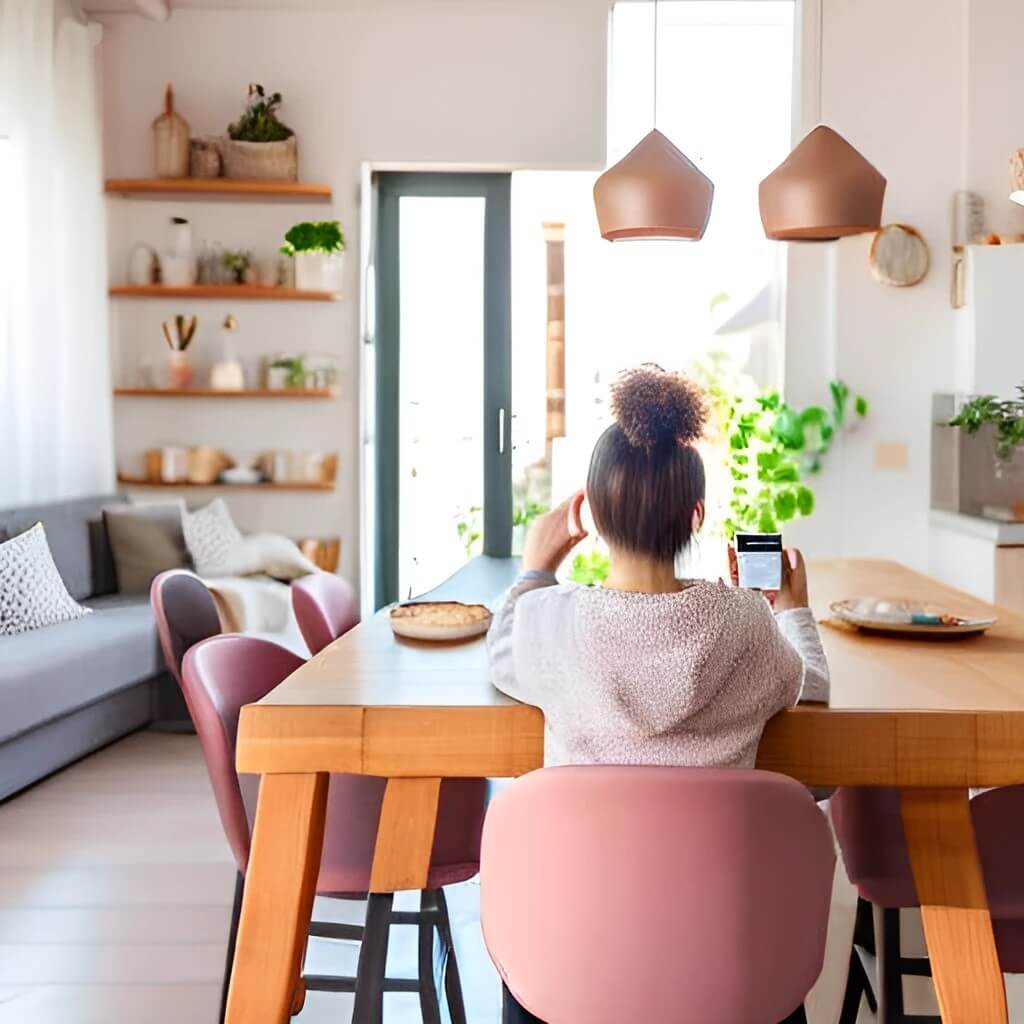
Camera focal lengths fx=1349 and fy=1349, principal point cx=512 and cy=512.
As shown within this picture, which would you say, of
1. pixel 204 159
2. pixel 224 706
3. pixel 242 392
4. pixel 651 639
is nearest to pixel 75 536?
pixel 242 392

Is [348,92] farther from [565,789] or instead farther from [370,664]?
[565,789]

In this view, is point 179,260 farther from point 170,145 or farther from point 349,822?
point 349,822

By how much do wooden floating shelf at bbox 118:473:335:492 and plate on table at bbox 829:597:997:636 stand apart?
3.71m

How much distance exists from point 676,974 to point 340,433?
4.91m

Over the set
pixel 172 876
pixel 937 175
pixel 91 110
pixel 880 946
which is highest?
pixel 91 110

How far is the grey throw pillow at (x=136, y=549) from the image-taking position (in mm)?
5500

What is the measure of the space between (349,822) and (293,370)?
4109 millimetres

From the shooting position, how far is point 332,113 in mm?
6117

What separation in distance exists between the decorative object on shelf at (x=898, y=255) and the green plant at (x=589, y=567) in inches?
77.0

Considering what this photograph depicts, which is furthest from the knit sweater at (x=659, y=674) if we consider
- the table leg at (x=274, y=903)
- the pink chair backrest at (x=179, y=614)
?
the pink chair backrest at (x=179, y=614)

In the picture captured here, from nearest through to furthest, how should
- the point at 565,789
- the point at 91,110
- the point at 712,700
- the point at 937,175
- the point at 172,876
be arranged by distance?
the point at 565,789, the point at 712,700, the point at 172,876, the point at 937,175, the point at 91,110

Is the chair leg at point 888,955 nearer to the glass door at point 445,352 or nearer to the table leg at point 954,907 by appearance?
the table leg at point 954,907

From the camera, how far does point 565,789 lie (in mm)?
1429

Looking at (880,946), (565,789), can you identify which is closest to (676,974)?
(565,789)
